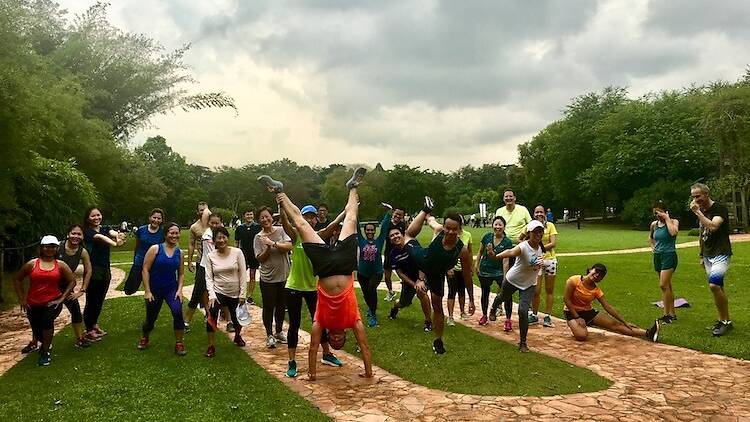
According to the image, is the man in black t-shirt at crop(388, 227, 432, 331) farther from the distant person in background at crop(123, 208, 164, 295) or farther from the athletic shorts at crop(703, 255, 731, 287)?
the athletic shorts at crop(703, 255, 731, 287)

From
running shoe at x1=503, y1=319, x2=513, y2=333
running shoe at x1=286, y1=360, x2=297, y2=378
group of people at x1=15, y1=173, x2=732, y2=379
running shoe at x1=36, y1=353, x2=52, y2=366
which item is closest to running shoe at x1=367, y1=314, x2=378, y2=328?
group of people at x1=15, y1=173, x2=732, y2=379

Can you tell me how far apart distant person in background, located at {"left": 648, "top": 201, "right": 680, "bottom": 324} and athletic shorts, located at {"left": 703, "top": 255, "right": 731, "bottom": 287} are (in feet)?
2.23

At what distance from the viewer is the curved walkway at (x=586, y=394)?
508 cm

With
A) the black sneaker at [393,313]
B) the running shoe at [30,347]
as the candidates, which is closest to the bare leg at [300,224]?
the black sneaker at [393,313]

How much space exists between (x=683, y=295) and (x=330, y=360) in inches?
333

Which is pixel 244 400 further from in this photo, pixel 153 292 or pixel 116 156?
pixel 116 156

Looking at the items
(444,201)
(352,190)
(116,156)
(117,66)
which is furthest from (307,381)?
(444,201)

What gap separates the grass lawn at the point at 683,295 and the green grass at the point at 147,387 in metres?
5.57

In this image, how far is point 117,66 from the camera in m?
35.3

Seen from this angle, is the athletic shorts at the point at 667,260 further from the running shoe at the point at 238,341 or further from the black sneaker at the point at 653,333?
the running shoe at the point at 238,341

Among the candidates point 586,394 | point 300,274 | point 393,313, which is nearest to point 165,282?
point 300,274

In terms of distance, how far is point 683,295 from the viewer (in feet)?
38.3

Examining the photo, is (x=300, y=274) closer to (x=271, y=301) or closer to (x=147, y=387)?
(x=271, y=301)

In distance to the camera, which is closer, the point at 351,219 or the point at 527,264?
the point at 351,219
